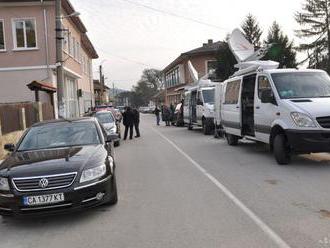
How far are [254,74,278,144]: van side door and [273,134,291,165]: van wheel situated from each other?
25.9 inches

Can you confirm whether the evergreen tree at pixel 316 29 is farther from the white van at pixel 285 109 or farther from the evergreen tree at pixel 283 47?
the white van at pixel 285 109

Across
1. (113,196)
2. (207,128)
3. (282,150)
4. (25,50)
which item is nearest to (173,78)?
(25,50)

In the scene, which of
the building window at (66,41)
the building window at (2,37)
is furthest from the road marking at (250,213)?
the building window at (66,41)

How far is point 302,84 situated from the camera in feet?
41.8

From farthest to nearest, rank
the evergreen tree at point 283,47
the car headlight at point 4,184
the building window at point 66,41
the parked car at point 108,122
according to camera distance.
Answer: the evergreen tree at point 283,47, the building window at point 66,41, the parked car at point 108,122, the car headlight at point 4,184

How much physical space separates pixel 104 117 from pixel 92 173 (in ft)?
47.8

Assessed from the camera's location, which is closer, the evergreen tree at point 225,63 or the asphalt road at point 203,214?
the asphalt road at point 203,214

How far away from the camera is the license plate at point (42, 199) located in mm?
6820

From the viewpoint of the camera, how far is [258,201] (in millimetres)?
7949

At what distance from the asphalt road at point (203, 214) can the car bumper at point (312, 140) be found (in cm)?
46

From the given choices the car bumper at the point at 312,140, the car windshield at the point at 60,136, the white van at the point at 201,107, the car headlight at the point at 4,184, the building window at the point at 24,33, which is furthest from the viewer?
the building window at the point at 24,33

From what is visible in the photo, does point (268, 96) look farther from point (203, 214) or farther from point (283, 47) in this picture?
point (283, 47)

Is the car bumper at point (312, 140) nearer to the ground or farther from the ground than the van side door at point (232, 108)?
nearer to the ground

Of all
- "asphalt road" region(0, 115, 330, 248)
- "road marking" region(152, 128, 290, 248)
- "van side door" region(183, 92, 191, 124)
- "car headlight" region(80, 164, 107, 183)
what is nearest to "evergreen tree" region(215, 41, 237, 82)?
"van side door" region(183, 92, 191, 124)
